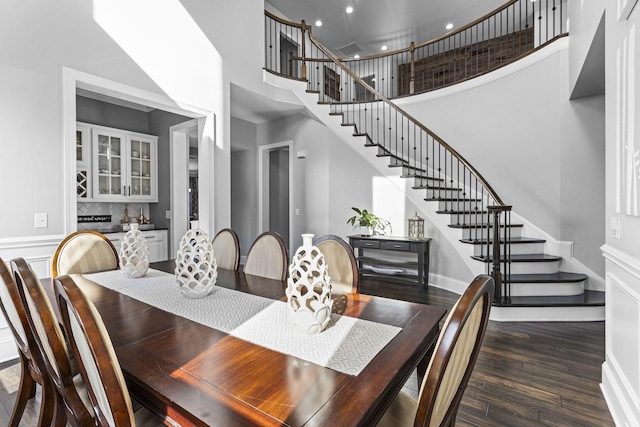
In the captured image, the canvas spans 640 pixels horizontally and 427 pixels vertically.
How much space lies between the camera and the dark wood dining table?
2.44ft

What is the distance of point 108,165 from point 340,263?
4084 millimetres

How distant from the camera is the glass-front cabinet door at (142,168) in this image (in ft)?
15.8

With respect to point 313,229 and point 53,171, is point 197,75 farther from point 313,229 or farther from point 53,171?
point 313,229

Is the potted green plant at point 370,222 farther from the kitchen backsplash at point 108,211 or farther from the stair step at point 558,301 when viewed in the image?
the kitchen backsplash at point 108,211

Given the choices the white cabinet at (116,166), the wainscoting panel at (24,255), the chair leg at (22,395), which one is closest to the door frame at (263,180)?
the white cabinet at (116,166)

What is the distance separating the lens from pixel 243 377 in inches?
34.7

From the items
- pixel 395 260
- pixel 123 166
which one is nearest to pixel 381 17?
pixel 395 260

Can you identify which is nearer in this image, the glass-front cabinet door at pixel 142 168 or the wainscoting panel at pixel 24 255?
the wainscoting panel at pixel 24 255

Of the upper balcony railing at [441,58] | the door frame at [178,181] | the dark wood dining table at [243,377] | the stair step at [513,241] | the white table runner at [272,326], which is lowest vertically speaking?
the dark wood dining table at [243,377]

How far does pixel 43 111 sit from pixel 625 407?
4.17 metres

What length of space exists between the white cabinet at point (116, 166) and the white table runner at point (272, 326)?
129 inches

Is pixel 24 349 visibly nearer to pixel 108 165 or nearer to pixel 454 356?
pixel 454 356

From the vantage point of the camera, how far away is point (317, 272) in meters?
1.17

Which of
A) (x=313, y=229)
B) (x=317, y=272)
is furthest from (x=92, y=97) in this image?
(x=317, y=272)
